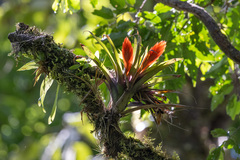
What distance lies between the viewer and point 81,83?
129 cm

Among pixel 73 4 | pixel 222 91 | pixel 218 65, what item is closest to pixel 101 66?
pixel 73 4

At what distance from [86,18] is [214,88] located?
2976mm

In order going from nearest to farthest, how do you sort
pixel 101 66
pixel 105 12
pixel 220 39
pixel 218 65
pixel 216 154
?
1. pixel 101 66
2. pixel 220 39
3. pixel 216 154
4. pixel 105 12
5. pixel 218 65

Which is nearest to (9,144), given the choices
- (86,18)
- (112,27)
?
(86,18)

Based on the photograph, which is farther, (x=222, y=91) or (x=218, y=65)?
(x=222, y=91)

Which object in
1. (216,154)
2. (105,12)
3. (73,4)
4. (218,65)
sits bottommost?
(216,154)

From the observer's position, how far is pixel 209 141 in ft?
13.1

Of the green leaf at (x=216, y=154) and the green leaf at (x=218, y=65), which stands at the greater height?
the green leaf at (x=218, y=65)

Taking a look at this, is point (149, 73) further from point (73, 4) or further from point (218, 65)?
point (218, 65)

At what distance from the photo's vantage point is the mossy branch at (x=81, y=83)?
1244mm

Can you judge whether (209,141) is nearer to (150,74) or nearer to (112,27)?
(112,27)

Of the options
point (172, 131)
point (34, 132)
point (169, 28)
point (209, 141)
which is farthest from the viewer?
point (34, 132)

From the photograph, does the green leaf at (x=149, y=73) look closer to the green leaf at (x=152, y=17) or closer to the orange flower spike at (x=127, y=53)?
the orange flower spike at (x=127, y=53)

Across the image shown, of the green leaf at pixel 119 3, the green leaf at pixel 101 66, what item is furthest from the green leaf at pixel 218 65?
the green leaf at pixel 101 66
